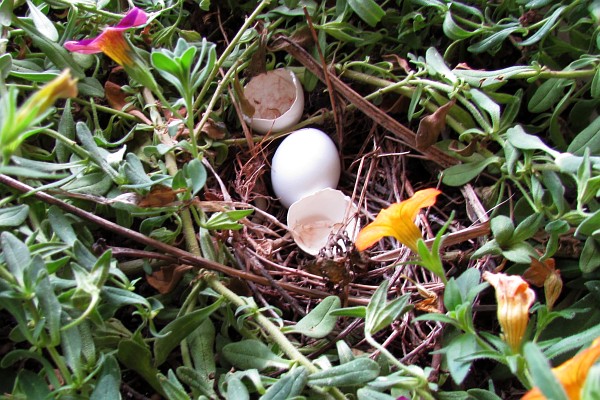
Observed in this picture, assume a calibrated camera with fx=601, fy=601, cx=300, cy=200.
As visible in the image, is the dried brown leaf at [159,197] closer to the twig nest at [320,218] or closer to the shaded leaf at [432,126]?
the twig nest at [320,218]

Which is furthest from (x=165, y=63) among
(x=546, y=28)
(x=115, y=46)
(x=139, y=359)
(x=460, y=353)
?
(x=546, y=28)

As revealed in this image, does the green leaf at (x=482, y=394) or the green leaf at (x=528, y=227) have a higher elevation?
the green leaf at (x=528, y=227)

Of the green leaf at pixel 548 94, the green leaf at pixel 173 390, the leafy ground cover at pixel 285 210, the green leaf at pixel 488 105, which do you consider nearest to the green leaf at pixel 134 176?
the leafy ground cover at pixel 285 210

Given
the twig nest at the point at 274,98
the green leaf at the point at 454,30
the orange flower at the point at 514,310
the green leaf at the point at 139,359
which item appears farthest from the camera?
the twig nest at the point at 274,98

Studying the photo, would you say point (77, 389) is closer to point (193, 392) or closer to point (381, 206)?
point (193, 392)

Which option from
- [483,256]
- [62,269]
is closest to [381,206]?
[483,256]

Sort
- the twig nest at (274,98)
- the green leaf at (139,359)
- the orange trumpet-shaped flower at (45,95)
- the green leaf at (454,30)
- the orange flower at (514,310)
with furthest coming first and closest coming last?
the twig nest at (274,98) < the green leaf at (454,30) < the green leaf at (139,359) < the orange flower at (514,310) < the orange trumpet-shaped flower at (45,95)

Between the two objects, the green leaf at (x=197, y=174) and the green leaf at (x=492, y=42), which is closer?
the green leaf at (x=197, y=174)
